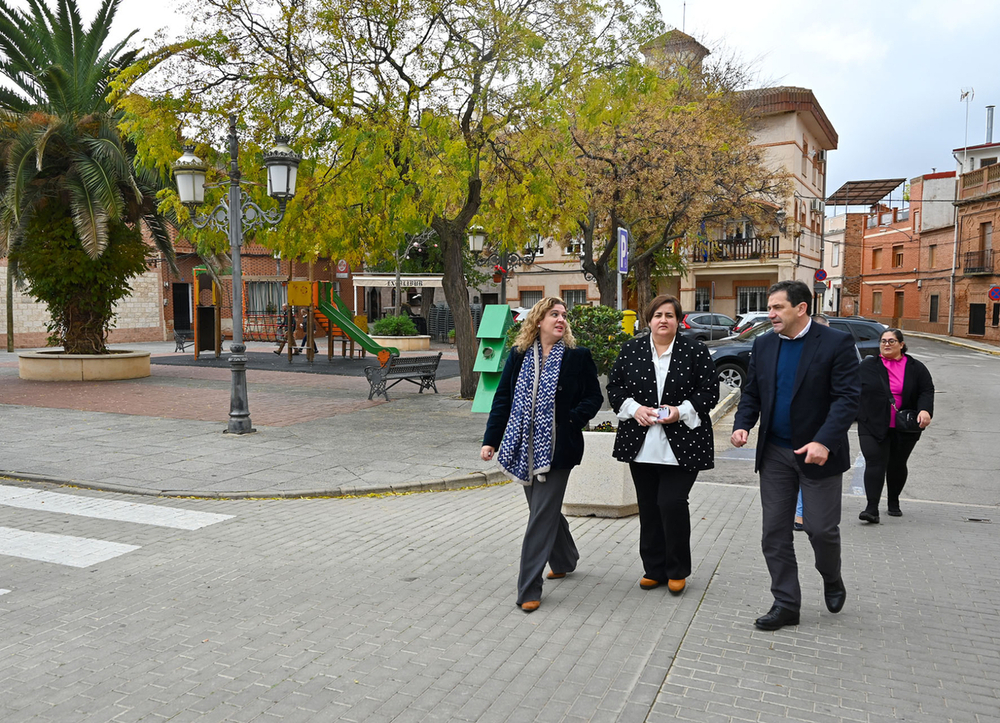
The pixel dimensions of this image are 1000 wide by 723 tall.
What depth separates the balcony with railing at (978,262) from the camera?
131ft

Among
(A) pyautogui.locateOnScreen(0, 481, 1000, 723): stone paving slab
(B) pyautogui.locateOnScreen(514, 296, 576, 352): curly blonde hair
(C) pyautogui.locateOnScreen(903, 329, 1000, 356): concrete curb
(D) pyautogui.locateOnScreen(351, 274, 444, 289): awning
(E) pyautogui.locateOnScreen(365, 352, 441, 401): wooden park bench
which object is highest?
(D) pyautogui.locateOnScreen(351, 274, 444, 289): awning

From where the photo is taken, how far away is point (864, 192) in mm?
58000

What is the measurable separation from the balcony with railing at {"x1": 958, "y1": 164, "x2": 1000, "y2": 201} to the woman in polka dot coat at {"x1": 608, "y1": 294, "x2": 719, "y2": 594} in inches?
1668

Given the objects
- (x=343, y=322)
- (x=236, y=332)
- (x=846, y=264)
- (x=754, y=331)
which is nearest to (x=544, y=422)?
(x=236, y=332)

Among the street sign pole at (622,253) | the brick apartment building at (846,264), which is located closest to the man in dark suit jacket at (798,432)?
the street sign pole at (622,253)

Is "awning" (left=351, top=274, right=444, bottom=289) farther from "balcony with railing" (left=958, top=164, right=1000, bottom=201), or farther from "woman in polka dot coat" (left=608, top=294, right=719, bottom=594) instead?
"balcony with railing" (left=958, top=164, right=1000, bottom=201)

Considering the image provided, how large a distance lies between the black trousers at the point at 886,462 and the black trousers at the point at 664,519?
265 cm

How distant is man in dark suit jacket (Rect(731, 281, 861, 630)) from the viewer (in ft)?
14.0

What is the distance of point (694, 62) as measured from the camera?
92.9 ft

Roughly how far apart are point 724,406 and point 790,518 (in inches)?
394

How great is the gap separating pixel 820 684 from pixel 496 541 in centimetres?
290

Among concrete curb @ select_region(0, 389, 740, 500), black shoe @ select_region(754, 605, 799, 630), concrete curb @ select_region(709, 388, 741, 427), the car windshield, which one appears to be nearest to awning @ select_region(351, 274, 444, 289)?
the car windshield

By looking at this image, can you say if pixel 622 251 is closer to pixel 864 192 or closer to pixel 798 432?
pixel 798 432

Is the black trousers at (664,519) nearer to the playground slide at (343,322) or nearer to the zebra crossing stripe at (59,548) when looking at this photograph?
the zebra crossing stripe at (59,548)
